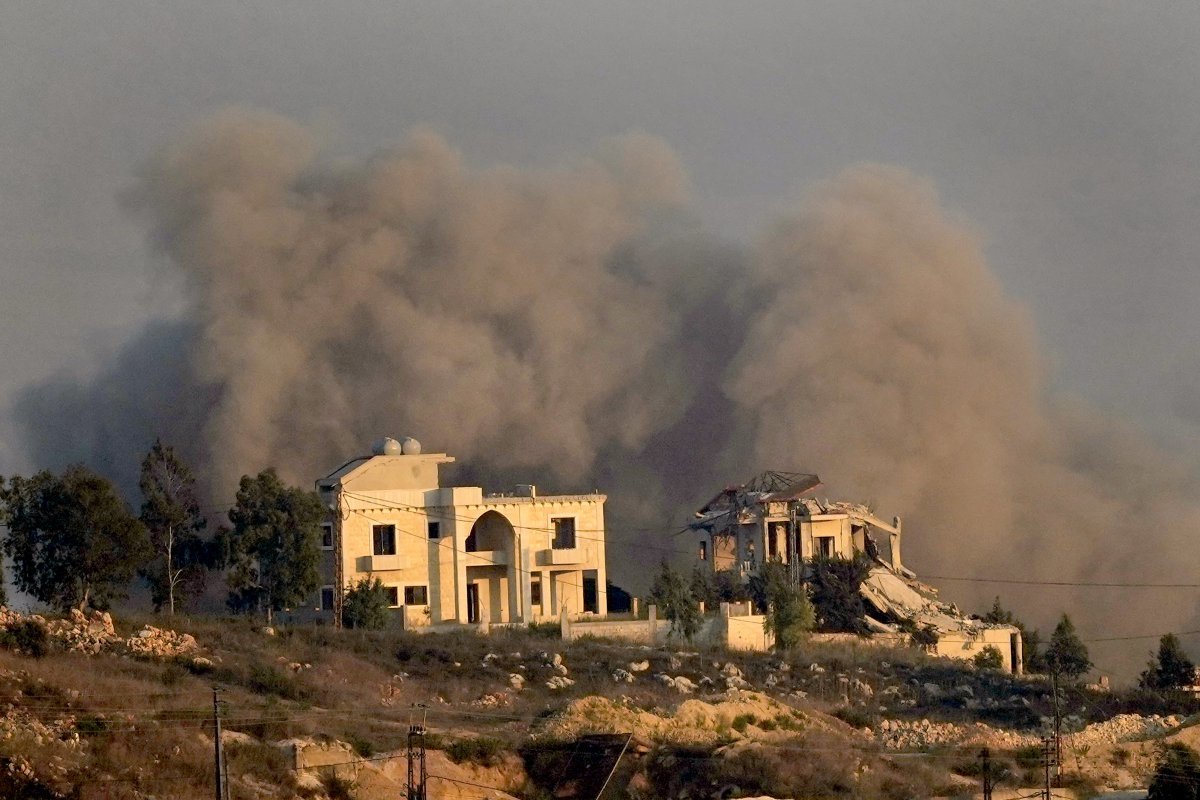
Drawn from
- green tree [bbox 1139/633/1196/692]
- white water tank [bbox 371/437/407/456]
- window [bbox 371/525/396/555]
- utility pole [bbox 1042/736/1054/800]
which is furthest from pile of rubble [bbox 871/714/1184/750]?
white water tank [bbox 371/437/407/456]

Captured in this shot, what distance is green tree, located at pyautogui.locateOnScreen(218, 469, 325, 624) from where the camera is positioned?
43.5 m

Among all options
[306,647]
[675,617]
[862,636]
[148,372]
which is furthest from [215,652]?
[148,372]

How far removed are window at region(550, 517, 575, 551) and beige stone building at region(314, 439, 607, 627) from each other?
0.02m

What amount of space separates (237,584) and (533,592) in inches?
300

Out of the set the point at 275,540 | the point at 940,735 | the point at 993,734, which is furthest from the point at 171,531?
the point at 993,734

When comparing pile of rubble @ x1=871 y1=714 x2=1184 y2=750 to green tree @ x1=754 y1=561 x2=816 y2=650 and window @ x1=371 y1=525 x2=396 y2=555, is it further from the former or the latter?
window @ x1=371 y1=525 x2=396 y2=555

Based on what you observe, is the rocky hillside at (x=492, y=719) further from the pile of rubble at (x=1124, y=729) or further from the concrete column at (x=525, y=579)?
the concrete column at (x=525, y=579)

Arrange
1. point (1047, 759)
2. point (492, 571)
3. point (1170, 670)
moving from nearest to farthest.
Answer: point (1047, 759)
point (1170, 670)
point (492, 571)

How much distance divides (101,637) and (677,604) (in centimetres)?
1454

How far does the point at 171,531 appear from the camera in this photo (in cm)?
4316

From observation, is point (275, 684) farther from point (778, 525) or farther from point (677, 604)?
point (778, 525)

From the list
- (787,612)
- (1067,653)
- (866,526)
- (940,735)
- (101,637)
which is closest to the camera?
(101,637)

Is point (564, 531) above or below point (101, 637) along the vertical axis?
above

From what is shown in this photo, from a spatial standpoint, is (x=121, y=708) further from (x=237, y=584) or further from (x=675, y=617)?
(x=675, y=617)
